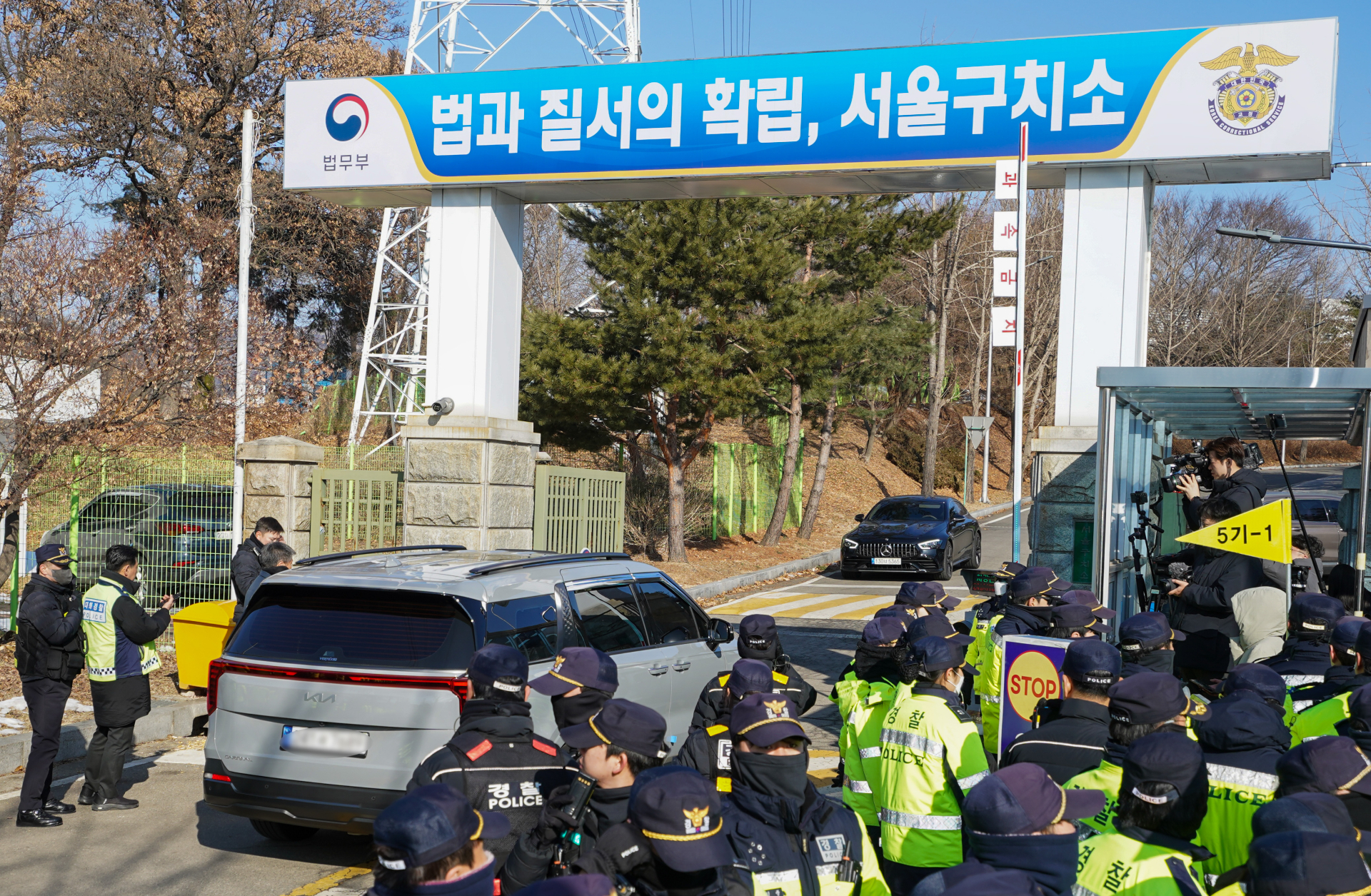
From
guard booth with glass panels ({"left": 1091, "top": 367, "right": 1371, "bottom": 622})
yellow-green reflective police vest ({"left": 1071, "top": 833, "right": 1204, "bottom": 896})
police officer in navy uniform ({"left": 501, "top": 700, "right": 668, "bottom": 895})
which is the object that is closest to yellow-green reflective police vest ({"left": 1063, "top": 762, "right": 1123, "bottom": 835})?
yellow-green reflective police vest ({"left": 1071, "top": 833, "right": 1204, "bottom": 896})

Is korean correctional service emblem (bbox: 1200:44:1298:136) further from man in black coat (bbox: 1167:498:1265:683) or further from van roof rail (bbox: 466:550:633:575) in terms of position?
van roof rail (bbox: 466:550:633:575)

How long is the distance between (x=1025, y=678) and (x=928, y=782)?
2.33m

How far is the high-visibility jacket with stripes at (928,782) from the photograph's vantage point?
4.07 meters

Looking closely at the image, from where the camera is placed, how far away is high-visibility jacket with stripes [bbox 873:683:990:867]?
4.07m

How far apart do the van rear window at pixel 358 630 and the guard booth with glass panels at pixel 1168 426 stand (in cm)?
496

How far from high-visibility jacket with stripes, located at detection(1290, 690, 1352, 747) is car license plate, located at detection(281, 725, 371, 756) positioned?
4.09m

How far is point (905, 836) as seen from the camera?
4125 mm

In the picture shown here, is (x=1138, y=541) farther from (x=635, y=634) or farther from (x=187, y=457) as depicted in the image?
(x=187, y=457)

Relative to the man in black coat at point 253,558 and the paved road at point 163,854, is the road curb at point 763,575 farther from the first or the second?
the paved road at point 163,854

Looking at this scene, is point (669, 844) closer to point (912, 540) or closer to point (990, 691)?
point (990, 691)

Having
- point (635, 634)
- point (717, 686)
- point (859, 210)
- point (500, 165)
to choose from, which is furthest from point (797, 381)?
point (717, 686)

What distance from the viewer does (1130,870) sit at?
308 centimetres

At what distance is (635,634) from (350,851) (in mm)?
1981

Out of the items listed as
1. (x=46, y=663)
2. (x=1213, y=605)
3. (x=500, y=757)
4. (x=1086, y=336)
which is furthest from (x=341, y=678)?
(x=1086, y=336)
